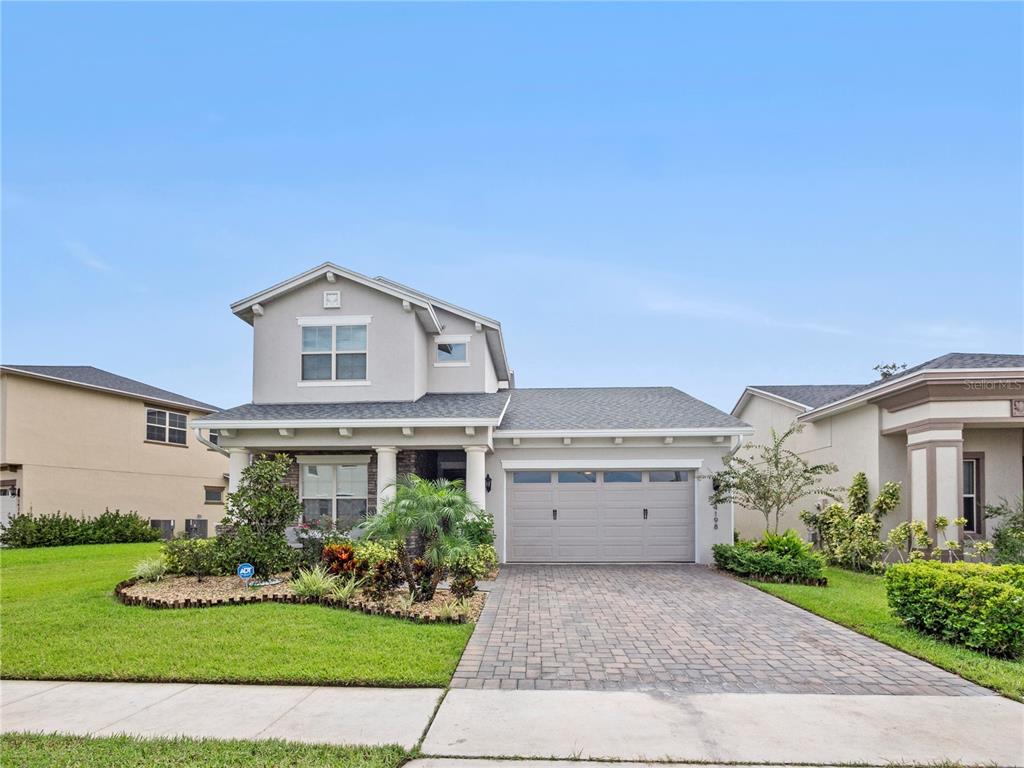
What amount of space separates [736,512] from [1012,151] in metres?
13.1

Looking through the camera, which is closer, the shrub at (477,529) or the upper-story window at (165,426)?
the shrub at (477,529)

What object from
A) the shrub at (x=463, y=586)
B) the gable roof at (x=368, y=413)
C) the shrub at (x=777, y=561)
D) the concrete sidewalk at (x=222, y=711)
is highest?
the gable roof at (x=368, y=413)

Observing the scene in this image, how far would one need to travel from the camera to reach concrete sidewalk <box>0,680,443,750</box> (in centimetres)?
517

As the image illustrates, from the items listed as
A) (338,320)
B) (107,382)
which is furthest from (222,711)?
(107,382)

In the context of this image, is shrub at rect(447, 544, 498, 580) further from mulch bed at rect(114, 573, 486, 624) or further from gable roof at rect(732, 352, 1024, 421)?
gable roof at rect(732, 352, 1024, 421)

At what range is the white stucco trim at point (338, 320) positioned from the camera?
15695 millimetres

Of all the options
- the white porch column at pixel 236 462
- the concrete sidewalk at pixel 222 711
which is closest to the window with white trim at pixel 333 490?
the white porch column at pixel 236 462

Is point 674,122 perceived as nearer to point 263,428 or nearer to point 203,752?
point 263,428

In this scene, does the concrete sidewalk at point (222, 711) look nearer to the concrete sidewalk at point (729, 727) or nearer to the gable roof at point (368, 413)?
the concrete sidewalk at point (729, 727)

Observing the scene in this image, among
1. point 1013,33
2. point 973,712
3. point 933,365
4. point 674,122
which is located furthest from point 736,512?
point 973,712

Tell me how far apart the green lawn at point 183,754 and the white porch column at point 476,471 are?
9576mm

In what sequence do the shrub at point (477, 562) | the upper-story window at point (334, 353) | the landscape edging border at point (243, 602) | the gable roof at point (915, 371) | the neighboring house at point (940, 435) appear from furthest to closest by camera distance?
1. the upper-story window at point (334, 353)
2. the gable roof at point (915, 371)
3. the neighboring house at point (940, 435)
4. the shrub at point (477, 562)
5. the landscape edging border at point (243, 602)

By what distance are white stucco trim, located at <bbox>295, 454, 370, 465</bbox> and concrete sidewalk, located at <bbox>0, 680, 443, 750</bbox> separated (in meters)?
9.24

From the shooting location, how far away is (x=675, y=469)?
627 inches
